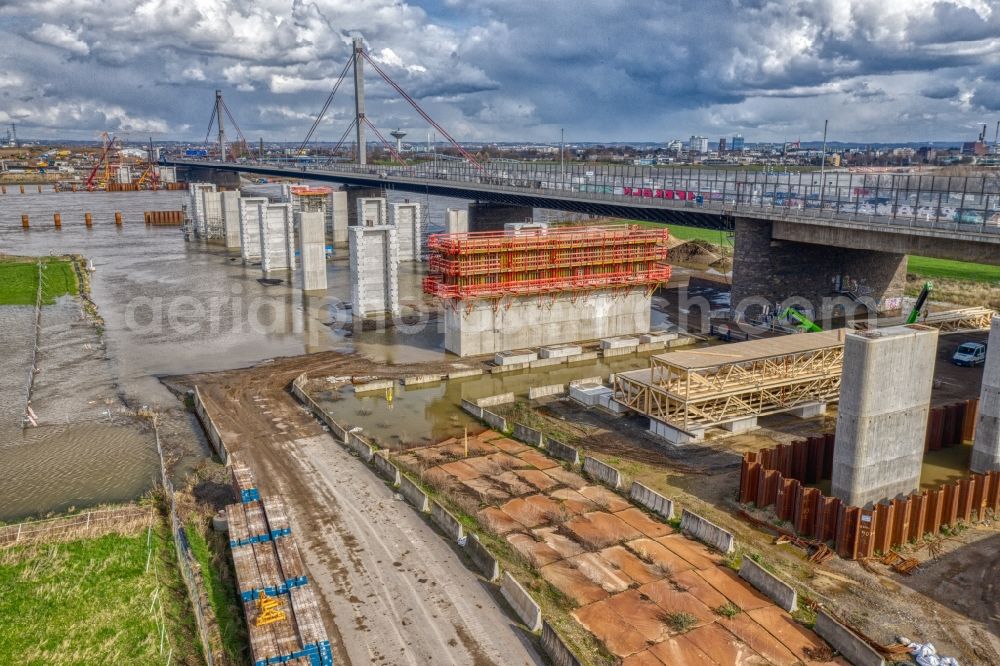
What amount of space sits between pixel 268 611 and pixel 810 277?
137 feet

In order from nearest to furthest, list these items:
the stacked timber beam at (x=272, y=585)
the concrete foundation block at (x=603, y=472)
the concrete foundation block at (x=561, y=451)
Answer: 1. the stacked timber beam at (x=272, y=585)
2. the concrete foundation block at (x=603, y=472)
3. the concrete foundation block at (x=561, y=451)

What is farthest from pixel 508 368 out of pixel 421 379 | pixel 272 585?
pixel 272 585

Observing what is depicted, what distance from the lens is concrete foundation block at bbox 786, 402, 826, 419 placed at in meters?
31.0

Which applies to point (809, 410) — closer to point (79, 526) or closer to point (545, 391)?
point (545, 391)

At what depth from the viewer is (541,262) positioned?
137 ft

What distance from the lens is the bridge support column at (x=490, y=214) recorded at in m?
81.7

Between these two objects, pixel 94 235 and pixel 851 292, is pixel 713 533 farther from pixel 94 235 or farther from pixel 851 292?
pixel 94 235

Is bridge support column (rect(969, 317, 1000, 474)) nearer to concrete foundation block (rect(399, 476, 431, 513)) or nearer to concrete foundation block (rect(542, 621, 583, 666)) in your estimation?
concrete foundation block (rect(542, 621, 583, 666))

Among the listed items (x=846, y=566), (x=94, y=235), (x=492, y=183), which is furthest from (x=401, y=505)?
(x=94, y=235)

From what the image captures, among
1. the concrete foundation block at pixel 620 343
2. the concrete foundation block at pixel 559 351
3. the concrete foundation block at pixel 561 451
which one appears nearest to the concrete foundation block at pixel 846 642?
the concrete foundation block at pixel 561 451

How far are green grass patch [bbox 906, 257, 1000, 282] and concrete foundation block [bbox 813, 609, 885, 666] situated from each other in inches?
2049

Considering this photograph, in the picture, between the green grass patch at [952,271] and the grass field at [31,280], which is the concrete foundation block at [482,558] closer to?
the grass field at [31,280]

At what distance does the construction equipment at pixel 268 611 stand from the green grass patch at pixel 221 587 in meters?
0.88

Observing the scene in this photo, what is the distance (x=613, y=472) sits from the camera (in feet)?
80.2
